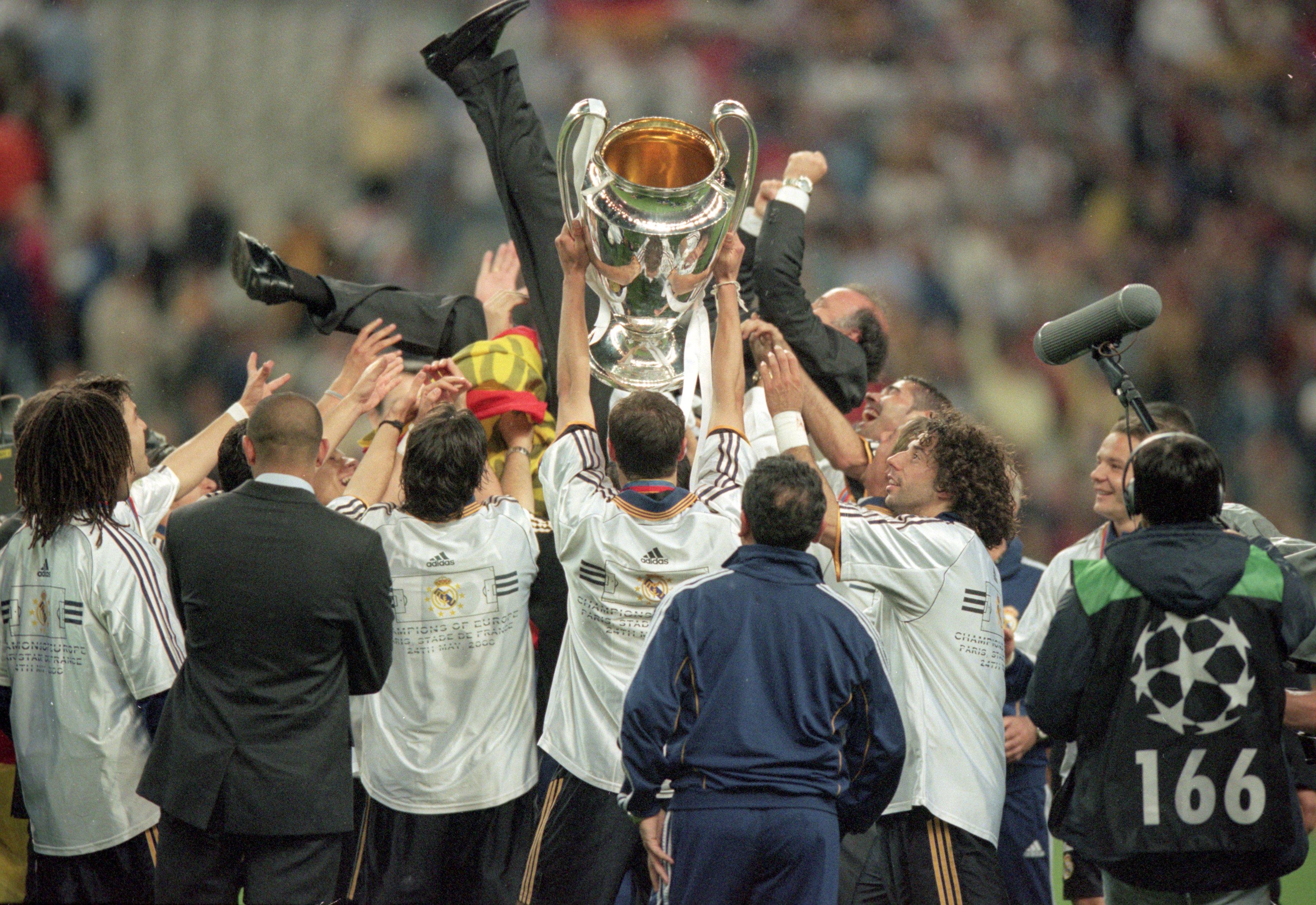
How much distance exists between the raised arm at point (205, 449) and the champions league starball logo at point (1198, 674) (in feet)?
7.44

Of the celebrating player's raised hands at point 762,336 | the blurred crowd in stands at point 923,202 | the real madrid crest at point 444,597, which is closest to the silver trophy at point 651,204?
the celebrating player's raised hands at point 762,336

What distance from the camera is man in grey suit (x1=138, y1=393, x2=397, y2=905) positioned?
109 inches

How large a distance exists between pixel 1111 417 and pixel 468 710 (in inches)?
229

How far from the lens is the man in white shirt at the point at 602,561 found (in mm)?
3068

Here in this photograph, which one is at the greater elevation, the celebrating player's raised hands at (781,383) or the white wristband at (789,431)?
the celebrating player's raised hands at (781,383)

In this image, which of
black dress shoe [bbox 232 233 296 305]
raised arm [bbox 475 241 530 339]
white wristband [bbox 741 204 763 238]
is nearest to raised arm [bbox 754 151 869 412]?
white wristband [bbox 741 204 763 238]

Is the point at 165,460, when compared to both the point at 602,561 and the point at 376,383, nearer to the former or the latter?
the point at 376,383

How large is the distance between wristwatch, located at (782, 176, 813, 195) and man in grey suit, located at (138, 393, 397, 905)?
1.61 m

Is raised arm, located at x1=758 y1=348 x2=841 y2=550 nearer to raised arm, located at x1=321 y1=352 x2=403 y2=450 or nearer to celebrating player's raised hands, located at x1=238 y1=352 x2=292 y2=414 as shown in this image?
raised arm, located at x1=321 y1=352 x2=403 y2=450

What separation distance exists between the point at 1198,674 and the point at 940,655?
1.97ft

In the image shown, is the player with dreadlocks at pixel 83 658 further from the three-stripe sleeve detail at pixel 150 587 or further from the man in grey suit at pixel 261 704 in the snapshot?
the man in grey suit at pixel 261 704

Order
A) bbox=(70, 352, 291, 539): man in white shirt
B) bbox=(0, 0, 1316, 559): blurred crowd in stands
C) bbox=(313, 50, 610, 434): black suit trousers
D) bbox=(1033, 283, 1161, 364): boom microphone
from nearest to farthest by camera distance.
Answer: bbox=(1033, 283, 1161, 364): boom microphone, bbox=(70, 352, 291, 539): man in white shirt, bbox=(313, 50, 610, 434): black suit trousers, bbox=(0, 0, 1316, 559): blurred crowd in stands

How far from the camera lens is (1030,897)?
340cm

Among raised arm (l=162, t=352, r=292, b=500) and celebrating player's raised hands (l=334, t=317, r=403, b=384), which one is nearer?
raised arm (l=162, t=352, r=292, b=500)
